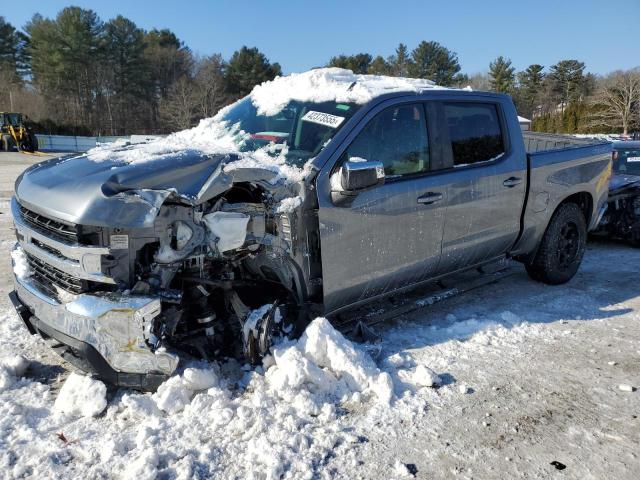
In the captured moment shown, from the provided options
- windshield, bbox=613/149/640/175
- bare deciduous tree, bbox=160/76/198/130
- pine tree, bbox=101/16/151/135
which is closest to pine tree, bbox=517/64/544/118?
bare deciduous tree, bbox=160/76/198/130

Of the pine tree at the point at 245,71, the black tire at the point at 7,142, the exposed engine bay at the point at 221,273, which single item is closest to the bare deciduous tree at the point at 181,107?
the pine tree at the point at 245,71

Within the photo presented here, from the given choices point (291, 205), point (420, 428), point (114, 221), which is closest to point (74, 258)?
point (114, 221)

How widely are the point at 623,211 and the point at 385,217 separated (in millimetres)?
5307

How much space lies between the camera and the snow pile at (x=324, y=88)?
3967 millimetres

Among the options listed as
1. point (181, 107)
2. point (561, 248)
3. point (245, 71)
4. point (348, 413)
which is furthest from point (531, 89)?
point (348, 413)

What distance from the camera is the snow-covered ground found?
2648mm

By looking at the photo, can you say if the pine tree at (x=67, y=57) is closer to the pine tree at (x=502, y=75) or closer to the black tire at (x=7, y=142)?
the black tire at (x=7, y=142)

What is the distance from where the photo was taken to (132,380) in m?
3.02

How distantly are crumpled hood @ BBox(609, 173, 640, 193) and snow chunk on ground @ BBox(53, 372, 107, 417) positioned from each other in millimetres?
6881

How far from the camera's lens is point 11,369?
135 inches

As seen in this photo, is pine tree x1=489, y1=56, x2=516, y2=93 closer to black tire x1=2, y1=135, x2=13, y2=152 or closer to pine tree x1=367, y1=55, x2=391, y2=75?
pine tree x1=367, y1=55, x2=391, y2=75

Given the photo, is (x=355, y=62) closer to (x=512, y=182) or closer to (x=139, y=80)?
(x=139, y=80)

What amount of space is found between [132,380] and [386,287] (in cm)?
195

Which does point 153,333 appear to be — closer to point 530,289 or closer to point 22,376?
point 22,376
